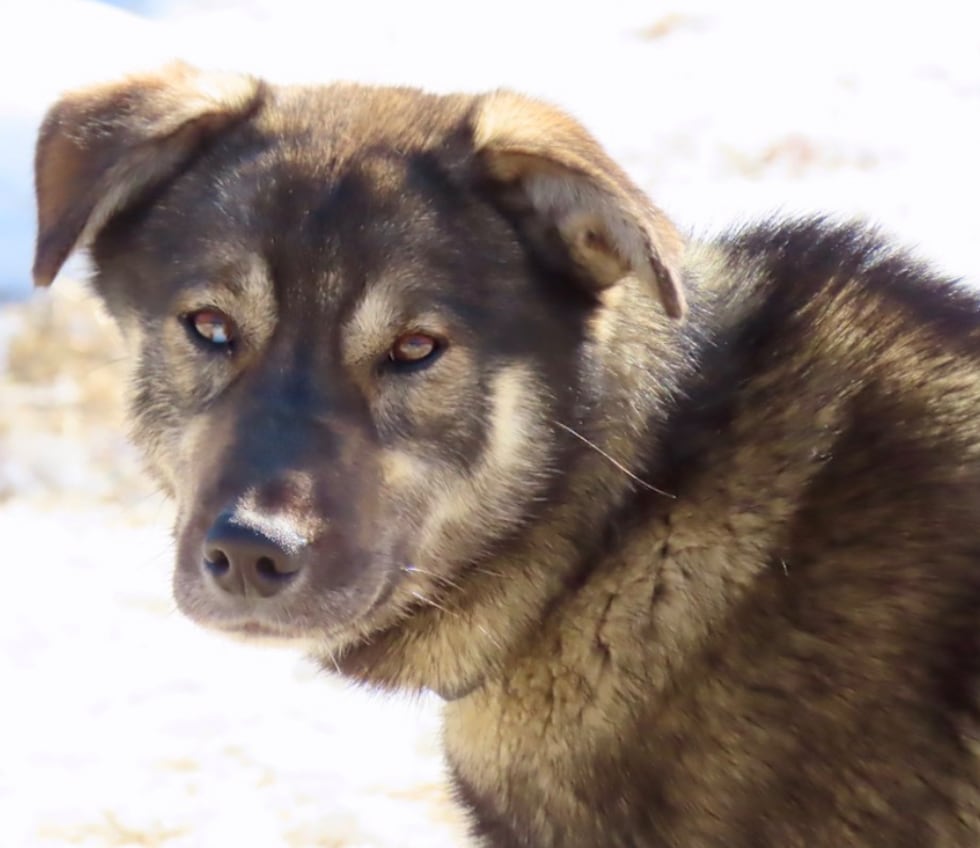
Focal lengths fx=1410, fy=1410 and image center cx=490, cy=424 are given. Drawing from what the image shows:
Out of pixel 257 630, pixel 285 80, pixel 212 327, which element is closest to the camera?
pixel 257 630

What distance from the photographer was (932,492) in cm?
222

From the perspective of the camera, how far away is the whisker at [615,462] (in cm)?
230

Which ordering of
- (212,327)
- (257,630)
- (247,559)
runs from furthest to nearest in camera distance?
(212,327) → (257,630) → (247,559)

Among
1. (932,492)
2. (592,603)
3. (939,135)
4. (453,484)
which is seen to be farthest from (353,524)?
(939,135)

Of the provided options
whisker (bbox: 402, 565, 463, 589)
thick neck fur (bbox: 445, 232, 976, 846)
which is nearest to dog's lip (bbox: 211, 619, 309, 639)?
whisker (bbox: 402, 565, 463, 589)

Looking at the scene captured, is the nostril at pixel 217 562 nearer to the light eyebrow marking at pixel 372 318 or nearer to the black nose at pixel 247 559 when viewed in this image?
the black nose at pixel 247 559

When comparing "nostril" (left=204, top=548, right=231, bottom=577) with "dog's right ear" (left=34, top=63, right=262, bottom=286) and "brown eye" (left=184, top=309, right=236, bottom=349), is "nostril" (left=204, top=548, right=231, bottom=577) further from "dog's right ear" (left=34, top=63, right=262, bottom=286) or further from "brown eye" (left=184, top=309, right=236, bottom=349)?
"dog's right ear" (left=34, top=63, right=262, bottom=286)

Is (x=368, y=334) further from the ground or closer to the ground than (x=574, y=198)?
closer to the ground

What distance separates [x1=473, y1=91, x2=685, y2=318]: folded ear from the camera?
2.08m

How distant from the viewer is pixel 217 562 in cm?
213

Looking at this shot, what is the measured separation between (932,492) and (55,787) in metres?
2.20

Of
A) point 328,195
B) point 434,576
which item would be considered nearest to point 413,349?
point 328,195

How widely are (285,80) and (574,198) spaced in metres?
4.76

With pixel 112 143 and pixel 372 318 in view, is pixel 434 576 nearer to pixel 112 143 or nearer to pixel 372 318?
pixel 372 318
